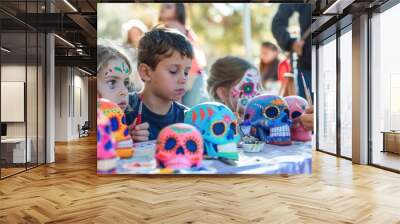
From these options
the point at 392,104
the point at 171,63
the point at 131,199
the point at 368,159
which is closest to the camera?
the point at 131,199

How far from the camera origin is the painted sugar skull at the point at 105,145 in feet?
20.2

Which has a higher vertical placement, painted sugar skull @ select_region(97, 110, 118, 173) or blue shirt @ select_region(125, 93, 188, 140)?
blue shirt @ select_region(125, 93, 188, 140)

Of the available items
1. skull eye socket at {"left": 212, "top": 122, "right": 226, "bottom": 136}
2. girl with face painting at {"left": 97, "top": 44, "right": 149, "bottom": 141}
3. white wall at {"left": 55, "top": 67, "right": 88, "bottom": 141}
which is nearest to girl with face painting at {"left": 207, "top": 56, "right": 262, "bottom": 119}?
skull eye socket at {"left": 212, "top": 122, "right": 226, "bottom": 136}

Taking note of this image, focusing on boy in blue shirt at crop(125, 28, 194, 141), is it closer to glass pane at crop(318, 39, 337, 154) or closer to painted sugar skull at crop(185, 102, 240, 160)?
painted sugar skull at crop(185, 102, 240, 160)

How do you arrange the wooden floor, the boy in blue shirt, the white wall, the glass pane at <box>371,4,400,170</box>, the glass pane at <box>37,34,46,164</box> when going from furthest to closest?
the white wall < the glass pane at <box>37,34,46,164</box> < the glass pane at <box>371,4,400,170</box> < the boy in blue shirt < the wooden floor

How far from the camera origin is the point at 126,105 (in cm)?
616

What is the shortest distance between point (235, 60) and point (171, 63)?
1071mm

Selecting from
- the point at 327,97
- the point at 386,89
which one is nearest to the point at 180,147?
the point at 386,89

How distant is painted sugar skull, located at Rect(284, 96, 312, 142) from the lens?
20.6 feet

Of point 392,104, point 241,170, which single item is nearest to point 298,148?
point 241,170

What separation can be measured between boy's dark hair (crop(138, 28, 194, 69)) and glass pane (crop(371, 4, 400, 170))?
13.2ft

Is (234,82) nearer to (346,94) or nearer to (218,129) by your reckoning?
(218,129)

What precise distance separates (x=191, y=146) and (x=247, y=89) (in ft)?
4.36

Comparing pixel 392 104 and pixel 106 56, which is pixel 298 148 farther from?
pixel 106 56
